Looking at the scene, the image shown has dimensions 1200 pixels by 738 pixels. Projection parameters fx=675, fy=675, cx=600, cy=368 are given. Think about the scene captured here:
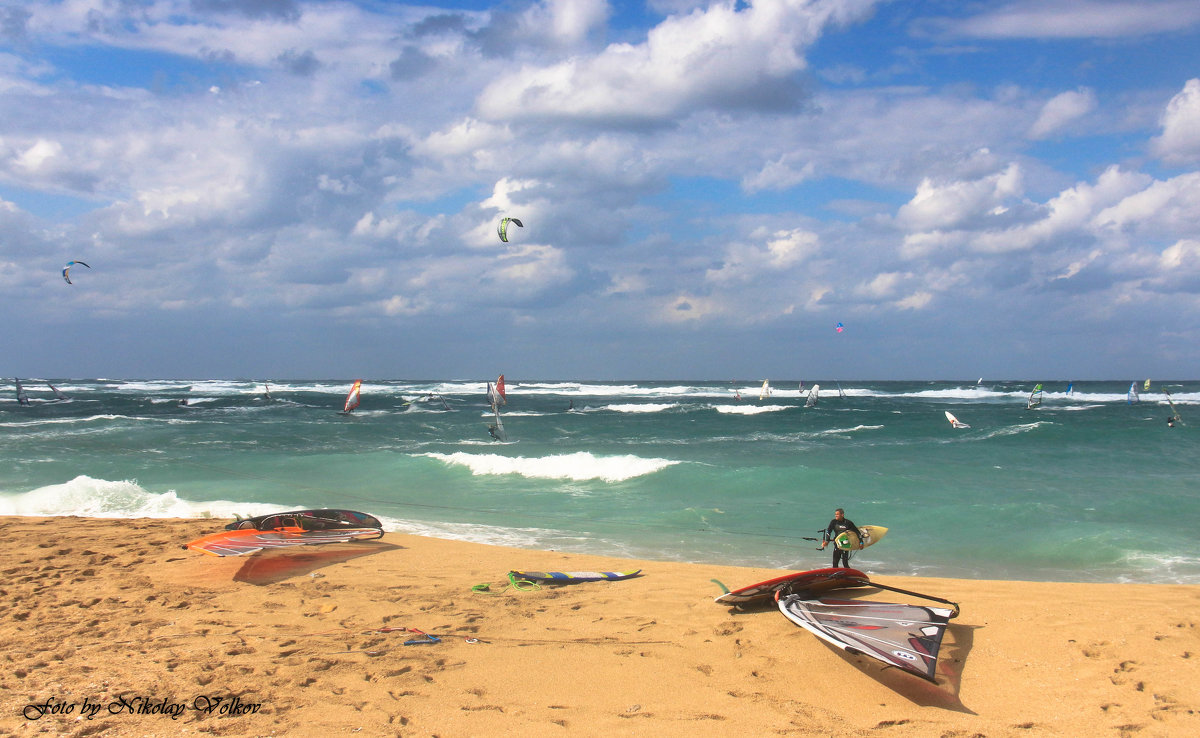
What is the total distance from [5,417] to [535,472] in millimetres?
35779

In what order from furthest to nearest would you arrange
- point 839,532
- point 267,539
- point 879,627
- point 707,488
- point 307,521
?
point 707,488 → point 307,521 → point 267,539 → point 839,532 → point 879,627

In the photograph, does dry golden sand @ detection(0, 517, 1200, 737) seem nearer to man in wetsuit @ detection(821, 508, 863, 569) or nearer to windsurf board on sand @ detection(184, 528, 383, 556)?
windsurf board on sand @ detection(184, 528, 383, 556)

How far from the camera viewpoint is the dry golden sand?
187 inches

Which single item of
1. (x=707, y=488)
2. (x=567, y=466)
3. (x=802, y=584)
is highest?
(x=802, y=584)

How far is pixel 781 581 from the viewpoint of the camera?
6.89 m

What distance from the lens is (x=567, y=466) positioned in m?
19.3

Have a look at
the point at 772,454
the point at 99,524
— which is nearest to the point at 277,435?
the point at 99,524

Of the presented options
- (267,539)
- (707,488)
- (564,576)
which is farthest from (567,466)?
(564,576)

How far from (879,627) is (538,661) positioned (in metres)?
2.93

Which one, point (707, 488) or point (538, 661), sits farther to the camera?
point (707, 488)

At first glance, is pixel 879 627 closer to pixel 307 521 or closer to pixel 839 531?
pixel 839 531

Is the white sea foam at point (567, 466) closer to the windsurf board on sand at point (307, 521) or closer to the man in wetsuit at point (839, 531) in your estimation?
the windsurf board on sand at point (307, 521)

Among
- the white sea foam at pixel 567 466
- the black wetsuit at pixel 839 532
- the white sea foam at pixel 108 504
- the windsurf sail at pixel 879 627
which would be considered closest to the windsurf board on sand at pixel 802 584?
the windsurf sail at pixel 879 627

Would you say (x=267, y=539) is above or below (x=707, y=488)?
above
